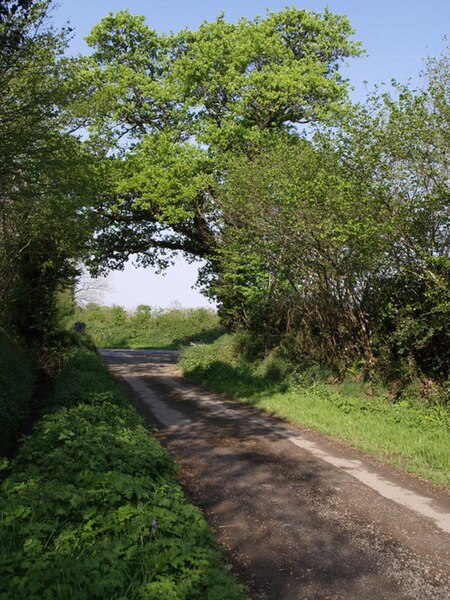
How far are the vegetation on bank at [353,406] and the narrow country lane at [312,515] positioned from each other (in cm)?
58

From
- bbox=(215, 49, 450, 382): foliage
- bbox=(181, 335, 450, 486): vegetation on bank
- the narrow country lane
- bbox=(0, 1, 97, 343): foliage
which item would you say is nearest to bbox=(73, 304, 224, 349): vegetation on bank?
bbox=(0, 1, 97, 343): foliage

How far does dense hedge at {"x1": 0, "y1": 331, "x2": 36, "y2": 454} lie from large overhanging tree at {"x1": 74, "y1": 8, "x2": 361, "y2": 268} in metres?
11.7

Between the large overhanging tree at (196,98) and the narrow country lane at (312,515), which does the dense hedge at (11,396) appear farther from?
the large overhanging tree at (196,98)

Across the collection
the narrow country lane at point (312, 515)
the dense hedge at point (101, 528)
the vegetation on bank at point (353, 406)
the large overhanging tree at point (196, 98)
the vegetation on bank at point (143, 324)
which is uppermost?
the large overhanging tree at point (196, 98)

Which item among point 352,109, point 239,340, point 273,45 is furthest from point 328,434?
point 273,45

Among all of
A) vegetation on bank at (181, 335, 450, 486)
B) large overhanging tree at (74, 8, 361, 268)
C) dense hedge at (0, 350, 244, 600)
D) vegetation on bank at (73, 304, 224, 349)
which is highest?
large overhanging tree at (74, 8, 361, 268)

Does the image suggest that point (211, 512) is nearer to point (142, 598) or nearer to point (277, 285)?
point (142, 598)

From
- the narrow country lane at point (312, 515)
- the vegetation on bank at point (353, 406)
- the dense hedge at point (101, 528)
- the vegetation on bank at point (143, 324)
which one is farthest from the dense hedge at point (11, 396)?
the vegetation on bank at point (143, 324)

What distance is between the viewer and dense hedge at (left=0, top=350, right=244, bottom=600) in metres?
3.44

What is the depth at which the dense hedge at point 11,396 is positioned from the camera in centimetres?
1002

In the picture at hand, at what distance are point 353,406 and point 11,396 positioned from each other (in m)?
8.13

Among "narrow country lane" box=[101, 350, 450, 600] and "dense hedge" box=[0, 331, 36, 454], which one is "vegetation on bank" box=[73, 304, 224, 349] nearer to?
"dense hedge" box=[0, 331, 36, 454]

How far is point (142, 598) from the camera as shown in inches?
131

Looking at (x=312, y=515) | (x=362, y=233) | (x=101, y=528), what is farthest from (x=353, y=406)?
(x=101, y=528)
